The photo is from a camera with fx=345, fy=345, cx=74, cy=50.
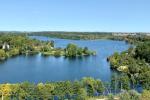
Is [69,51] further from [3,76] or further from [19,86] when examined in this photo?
[19,86]

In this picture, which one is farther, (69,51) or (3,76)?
(69,51)

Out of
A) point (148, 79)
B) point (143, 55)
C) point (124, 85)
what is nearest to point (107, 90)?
point (124, 85)

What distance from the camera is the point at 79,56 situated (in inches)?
1687

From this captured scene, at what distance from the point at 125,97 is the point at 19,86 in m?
5.30

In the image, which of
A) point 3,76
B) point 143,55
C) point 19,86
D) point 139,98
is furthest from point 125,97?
point 143,55

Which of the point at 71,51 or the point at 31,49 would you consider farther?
the point at 31,49

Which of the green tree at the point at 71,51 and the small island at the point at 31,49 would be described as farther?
the small island at the point at 31,49

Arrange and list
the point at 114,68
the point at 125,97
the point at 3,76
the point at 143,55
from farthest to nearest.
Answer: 1. the point at 143,55
2. the point at 114,68
3. the point at 3,76
4. the point at 125,97

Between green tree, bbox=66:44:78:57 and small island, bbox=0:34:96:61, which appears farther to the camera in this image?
small island, bbox=0:34:96:61

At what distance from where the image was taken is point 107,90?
1836 centimetres

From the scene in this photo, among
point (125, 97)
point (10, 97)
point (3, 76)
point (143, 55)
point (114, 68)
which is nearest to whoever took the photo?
point (125, 97)

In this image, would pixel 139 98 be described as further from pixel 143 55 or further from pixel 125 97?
pixel 143 55

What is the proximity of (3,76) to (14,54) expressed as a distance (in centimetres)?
1705

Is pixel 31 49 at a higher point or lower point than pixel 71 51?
lower
